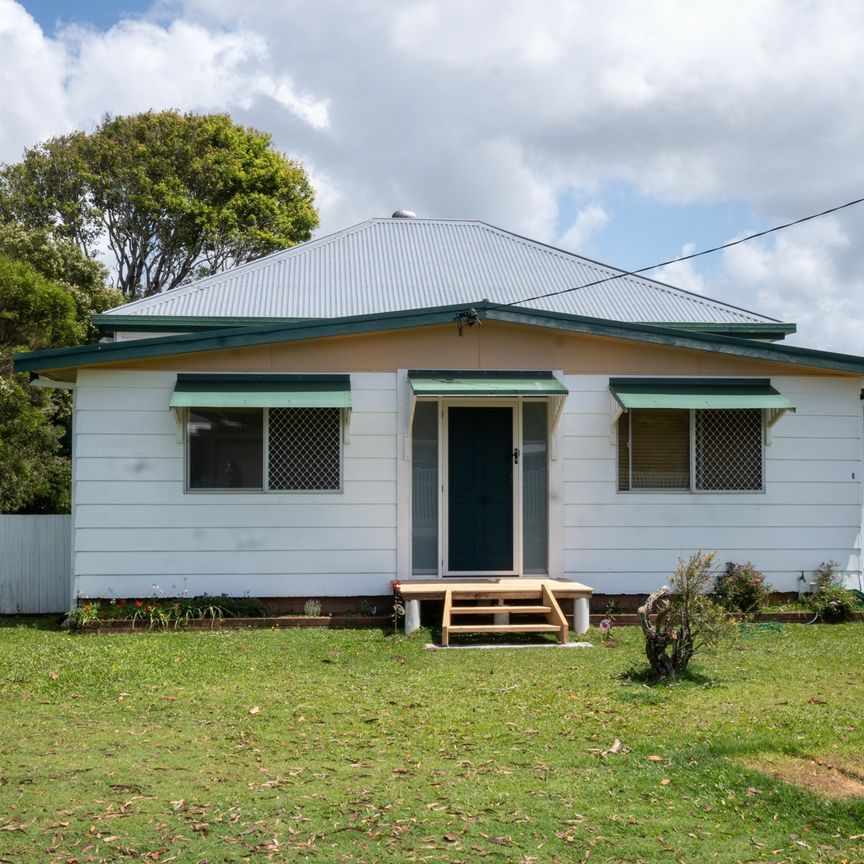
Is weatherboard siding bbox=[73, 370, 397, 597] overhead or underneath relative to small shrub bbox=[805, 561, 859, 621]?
overhead

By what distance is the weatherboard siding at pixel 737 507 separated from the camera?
464 inches

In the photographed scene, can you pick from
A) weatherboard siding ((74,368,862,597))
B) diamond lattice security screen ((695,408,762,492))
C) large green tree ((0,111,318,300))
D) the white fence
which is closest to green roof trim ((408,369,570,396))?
weatherboard siding ((74,368,862,597))

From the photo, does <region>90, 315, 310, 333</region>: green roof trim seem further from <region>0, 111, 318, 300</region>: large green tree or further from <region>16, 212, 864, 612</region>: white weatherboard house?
<region>0, 111, 318, 300</region>: large green tree

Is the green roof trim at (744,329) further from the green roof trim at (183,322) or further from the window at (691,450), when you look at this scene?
the green roof trim at (183,322)

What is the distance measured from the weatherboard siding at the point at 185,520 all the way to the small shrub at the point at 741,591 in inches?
151

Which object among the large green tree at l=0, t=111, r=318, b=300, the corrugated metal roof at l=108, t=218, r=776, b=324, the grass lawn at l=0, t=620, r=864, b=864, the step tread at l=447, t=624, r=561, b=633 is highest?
the large green tree at l=0, t=111, r=318, b=300

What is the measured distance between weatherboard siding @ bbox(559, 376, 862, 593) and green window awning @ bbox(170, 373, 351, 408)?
9.01ft

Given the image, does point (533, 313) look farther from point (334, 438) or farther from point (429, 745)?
point (429, 745)

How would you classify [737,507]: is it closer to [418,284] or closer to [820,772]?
[418,284]

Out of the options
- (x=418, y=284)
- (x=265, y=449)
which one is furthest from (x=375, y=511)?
(x=418, y=284)

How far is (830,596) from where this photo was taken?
1157 cm

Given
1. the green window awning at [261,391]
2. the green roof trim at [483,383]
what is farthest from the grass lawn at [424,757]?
the green roof trim at [483,383]

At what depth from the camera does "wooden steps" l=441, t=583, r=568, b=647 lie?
1009 centimetres

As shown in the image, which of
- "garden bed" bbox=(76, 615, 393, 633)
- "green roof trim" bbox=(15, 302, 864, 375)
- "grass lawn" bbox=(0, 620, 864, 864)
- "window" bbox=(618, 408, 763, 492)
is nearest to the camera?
"grass lawn" bbox=(0, 620, 864, 864)
